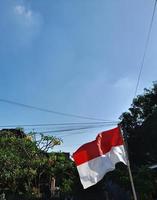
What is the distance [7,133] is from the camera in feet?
99.6

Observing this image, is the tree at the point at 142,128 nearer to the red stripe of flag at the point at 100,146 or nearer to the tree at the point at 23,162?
the tree at the point at 23,162

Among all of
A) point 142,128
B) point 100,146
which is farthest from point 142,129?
point 100,146

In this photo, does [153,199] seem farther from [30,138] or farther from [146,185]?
[30,138]

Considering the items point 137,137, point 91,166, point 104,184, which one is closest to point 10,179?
point 104,184

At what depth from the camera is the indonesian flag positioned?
1074 centimetres

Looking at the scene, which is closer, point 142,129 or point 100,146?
point 100,146

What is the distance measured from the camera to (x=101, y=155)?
10836 mm

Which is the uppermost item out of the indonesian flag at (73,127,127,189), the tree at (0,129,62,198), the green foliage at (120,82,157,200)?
the green foliage at (120,82,157,200)

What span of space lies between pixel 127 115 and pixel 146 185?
1334 inches

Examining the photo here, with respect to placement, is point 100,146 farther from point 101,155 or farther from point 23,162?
point 23,162

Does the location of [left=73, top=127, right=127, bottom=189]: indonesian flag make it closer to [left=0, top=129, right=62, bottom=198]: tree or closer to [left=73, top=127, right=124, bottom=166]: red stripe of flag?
[left=73, top=127, right=124, bottom=166]: red stripe of flag

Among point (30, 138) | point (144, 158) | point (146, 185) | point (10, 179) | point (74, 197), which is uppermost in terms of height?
point (144, 158)

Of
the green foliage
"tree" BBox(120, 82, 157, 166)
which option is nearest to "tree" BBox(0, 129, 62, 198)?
the green foliage

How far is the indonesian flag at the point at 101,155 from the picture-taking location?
10742mm
